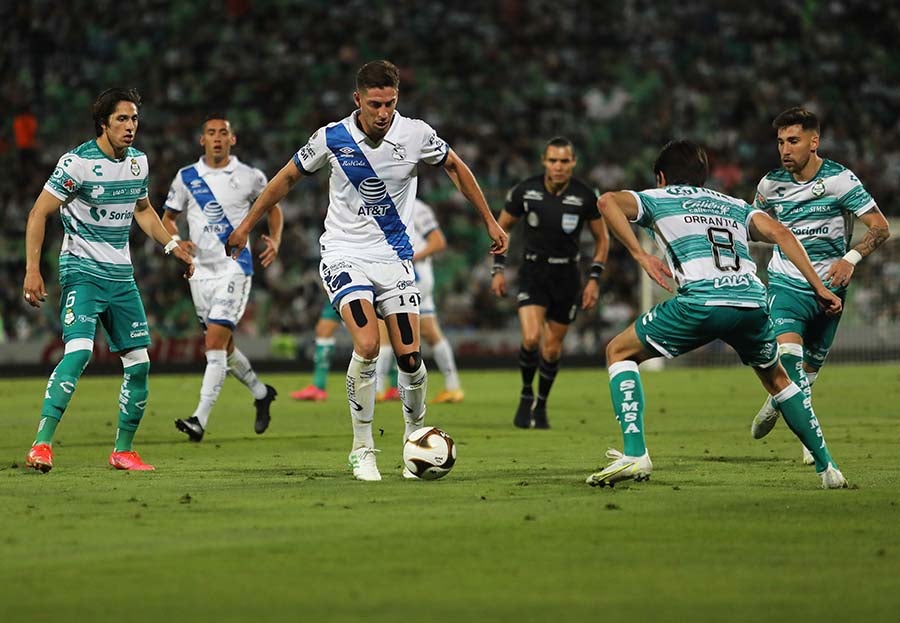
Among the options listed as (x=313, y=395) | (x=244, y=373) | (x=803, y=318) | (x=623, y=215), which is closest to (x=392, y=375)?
(x=313, y=395)

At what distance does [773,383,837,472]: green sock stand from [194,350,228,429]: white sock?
213 inches

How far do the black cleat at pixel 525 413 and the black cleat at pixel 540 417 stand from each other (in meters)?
0.06

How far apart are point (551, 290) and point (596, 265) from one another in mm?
524

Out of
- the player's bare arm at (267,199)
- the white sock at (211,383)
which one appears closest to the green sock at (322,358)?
the white sock at (211,383)

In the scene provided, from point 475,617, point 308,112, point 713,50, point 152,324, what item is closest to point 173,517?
point 475,617

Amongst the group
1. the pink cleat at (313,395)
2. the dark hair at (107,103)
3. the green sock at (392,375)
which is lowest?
the pink cleat at (313,395)

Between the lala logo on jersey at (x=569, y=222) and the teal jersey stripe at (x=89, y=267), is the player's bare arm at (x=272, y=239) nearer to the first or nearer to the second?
the teal jersey stripe at (x=89, y=267)

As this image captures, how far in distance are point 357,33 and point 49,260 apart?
9270 millimetres

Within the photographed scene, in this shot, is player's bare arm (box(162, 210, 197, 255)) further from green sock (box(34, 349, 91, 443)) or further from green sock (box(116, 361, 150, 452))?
green sock (box(34, 349, 91, 443))

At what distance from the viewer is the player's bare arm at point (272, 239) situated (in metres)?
11.4

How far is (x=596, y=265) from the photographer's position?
13.9m

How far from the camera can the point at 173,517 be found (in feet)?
23.8

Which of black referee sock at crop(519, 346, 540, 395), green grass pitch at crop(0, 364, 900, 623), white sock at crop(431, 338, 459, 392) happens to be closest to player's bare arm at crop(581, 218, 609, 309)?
black referee sock at crop(519, 346, 540, 395)

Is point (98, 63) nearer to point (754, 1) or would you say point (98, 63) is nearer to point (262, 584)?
point (754, 1)
